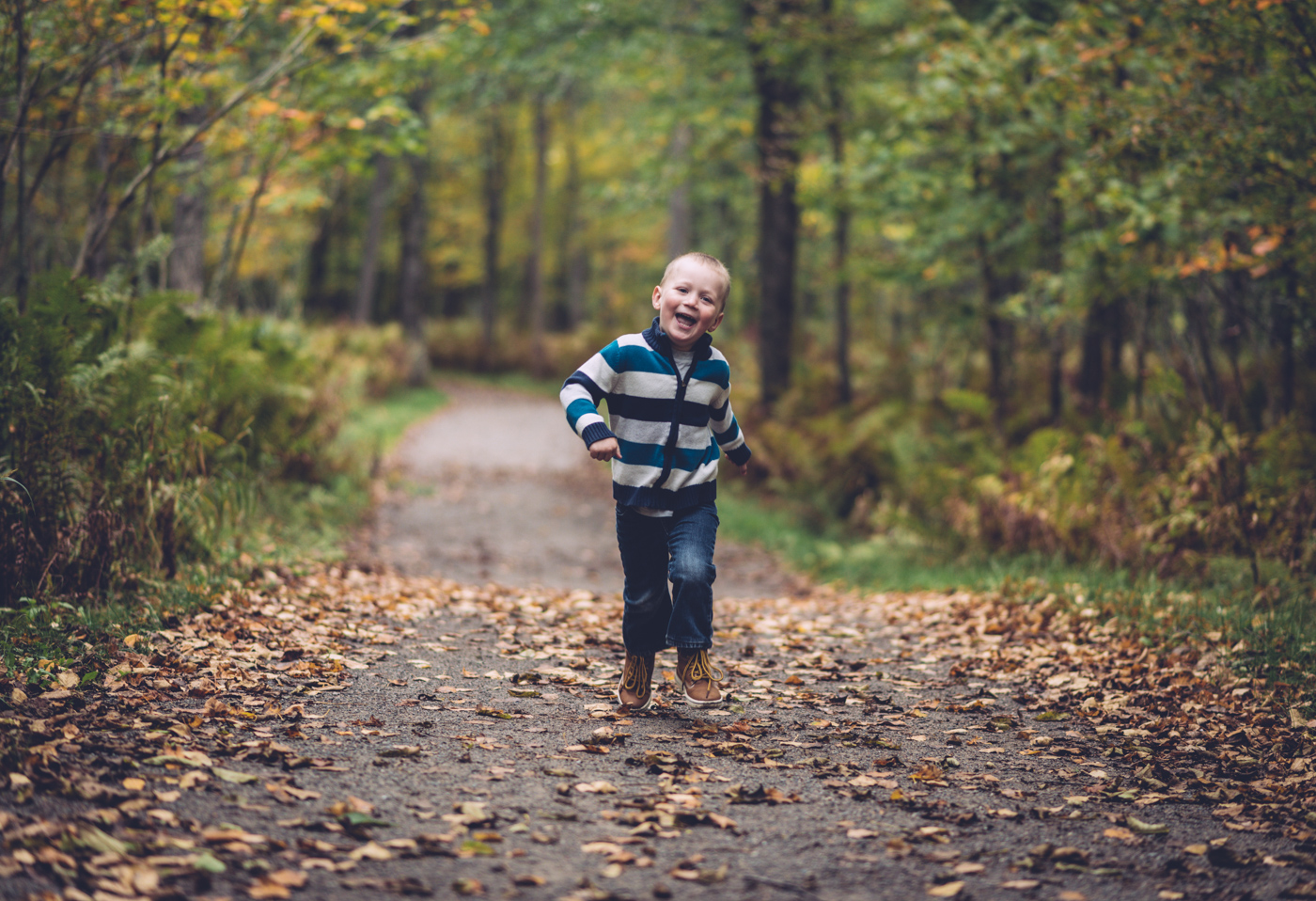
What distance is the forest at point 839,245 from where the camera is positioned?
6.14 meters

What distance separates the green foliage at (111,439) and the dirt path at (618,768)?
0.61 metres

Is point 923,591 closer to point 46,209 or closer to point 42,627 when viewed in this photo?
point 42,627

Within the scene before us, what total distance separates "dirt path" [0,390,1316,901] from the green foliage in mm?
608

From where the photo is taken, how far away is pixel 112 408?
19.5ft

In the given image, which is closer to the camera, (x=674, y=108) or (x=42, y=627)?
(x=42, y=627)

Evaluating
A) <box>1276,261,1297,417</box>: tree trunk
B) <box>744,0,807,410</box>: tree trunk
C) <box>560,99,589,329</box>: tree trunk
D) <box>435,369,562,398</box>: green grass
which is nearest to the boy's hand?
<box>1276,261,1297,417</box>: tree trunk

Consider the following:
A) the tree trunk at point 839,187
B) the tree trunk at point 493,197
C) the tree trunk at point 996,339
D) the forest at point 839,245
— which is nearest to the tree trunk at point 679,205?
the forest at point 839,245

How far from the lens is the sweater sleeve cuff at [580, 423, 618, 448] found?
12.7ft

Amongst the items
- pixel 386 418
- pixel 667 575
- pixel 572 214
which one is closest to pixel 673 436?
pixel 667 575

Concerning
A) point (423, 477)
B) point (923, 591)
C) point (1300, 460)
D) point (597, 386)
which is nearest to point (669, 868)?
point (597, 386)

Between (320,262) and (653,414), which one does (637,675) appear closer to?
(653,414)

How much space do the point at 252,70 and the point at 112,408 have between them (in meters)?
9.55

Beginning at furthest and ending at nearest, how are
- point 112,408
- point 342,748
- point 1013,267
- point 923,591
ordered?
1. point 1013,267
2. point 923,591
3. point 112,408
4. point 342,748

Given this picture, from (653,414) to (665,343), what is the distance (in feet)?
1.02
